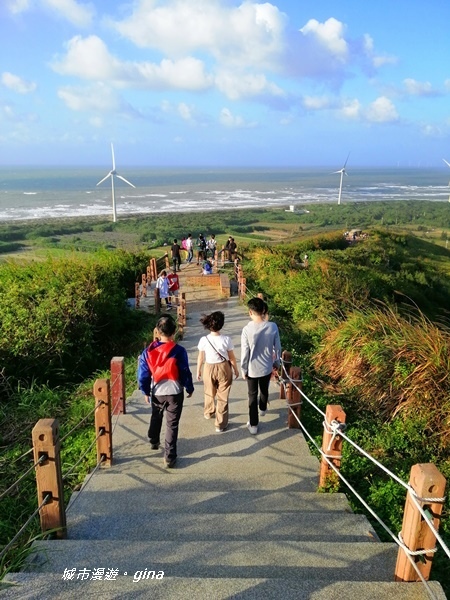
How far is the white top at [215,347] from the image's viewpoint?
477 centimetres

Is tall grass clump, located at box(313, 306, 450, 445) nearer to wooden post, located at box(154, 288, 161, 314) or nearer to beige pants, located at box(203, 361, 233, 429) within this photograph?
beige pants, located at box(203, 361, 233, 429)

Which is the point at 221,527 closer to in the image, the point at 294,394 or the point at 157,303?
the point at 294,394

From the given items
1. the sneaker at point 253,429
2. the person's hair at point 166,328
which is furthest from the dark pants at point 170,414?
the sneaker at point 253,429

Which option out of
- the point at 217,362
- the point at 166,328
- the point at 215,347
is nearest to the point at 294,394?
the point at 217,362

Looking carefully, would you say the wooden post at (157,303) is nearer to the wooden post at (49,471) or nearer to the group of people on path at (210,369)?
the group of people on path at (210,369)

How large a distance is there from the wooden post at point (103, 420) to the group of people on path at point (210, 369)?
337mm

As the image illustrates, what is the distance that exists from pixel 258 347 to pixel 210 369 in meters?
0.58

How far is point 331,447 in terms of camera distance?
3713 millimetres

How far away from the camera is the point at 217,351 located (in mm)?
4797

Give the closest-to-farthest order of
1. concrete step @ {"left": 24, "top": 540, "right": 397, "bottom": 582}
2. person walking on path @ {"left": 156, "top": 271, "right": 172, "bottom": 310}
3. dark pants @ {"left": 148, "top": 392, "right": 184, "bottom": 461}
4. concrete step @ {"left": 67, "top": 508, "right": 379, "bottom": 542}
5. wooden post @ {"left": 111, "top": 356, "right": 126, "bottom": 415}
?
concrete step @ {"left": 24, "top": 540, "right": 397, "bottom": 582}, concrete step @ {"left": 67, "top": 508, "right": 379, "bottom": 542}, dark pants @ {"left": 148, "top": 392, "right": 184, "bottom": 461}, wooden post @ {"left": 111, "top": 356, "right": 126, "bottom": 415}, person walking on path @ {"left": 156, "top": 271, "right": 172, "bottom": 310}

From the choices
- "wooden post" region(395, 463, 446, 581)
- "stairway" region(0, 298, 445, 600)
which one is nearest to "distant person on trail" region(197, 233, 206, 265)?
"stairway" region(0, 298, 445, 600)

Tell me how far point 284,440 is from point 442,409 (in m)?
2.07

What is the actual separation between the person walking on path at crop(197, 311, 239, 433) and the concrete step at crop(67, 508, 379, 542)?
163 centimetres

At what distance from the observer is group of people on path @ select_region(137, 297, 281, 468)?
4152 mm
